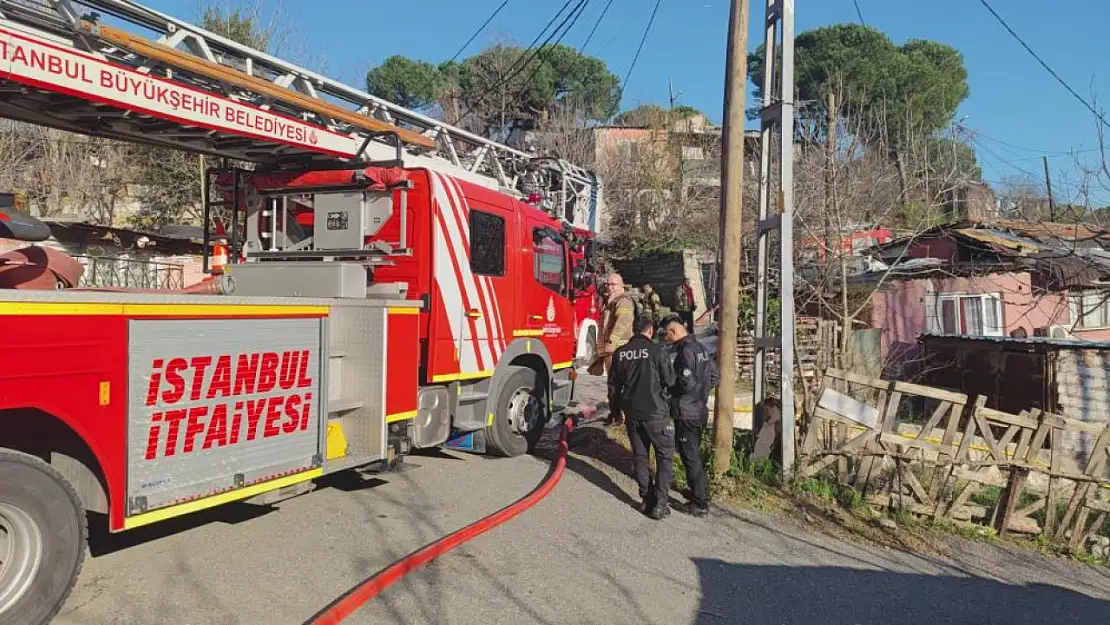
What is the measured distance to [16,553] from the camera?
3.71 m

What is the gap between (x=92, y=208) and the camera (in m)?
21.2

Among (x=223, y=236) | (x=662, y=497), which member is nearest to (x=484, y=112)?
(x=223, y=236)

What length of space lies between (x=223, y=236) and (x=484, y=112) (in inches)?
976

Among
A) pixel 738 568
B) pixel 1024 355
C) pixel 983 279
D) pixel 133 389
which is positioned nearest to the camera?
pixel 133 389

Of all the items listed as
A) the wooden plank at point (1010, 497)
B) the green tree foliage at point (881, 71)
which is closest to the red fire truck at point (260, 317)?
the wooden plank at point (1010, 497)

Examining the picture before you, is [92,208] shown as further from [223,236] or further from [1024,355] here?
[1024,355]

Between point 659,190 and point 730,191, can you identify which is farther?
point 659,190

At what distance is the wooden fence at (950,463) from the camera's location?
7305mm

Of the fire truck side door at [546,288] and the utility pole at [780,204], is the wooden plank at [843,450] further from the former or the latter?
the fire truck side door at [546,288]

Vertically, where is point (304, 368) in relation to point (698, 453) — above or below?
above

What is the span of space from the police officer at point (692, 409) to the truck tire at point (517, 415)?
1.87 m

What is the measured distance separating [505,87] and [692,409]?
88.1ft

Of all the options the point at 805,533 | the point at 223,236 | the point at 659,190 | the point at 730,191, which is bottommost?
the point at 805,533

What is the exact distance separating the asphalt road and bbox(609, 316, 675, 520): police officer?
0.25 meters
